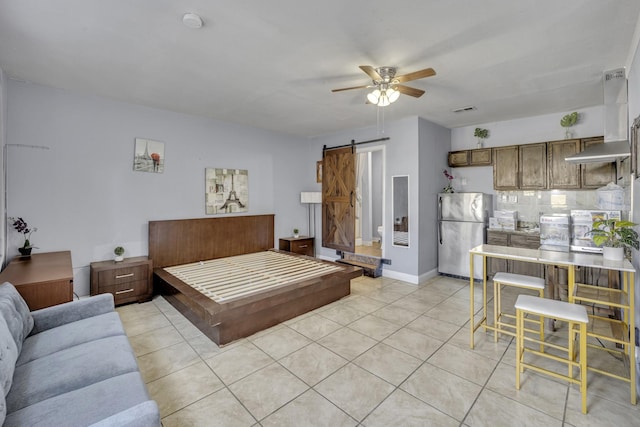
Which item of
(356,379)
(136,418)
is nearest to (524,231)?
(356,379)

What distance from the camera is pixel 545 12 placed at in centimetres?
218

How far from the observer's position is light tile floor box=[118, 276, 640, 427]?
201cm

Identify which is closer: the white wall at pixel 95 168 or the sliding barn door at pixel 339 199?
the white wall at pixel 95 168

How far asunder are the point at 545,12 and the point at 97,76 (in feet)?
14.4

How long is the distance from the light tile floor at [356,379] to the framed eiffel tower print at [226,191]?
2.18 metres

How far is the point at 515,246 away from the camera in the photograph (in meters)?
4.75

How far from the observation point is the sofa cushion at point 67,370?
157cm

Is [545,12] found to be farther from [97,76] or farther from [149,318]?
[149,318]

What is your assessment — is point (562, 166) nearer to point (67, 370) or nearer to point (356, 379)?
point (356, 379)

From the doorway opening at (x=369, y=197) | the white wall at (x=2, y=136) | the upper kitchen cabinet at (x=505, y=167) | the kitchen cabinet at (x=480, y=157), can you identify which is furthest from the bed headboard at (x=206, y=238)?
the upper kitchen cabinet at (x=505, y=167)

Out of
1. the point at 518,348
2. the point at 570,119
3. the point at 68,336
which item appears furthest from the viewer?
the point at 570,119

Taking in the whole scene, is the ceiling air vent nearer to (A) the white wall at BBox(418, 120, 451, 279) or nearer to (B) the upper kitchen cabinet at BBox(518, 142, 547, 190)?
(A) the white wall at BBox(418, 120, 451, 279)

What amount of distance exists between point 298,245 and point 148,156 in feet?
10.4

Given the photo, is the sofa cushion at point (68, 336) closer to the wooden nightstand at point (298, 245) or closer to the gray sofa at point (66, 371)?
the gray sofa at point (66, 371)
